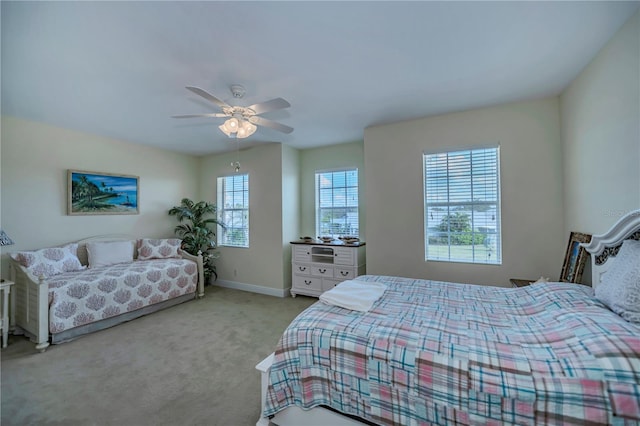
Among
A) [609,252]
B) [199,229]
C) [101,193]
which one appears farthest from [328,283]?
[101,193]

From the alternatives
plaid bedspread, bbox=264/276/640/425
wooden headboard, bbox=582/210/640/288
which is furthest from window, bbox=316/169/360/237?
wooden headboard, bbox=582/210/640/288

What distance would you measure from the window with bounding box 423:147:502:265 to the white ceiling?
0.64m

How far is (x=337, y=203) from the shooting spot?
4.66 metres

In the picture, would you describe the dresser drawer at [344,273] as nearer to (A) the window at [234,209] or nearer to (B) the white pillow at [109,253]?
(A) the window at [234,209]

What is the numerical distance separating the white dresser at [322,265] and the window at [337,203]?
468 millimetres

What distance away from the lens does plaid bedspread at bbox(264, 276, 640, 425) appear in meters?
1.07

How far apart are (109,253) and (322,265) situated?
318 cm

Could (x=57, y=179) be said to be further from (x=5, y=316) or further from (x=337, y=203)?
(x=337, y=203)

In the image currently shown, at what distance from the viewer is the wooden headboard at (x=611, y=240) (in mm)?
1599

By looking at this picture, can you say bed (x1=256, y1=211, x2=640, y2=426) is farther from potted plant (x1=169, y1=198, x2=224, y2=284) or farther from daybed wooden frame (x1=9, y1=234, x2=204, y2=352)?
potted plant (x1=169, y1=198, x2=224, y2=284)

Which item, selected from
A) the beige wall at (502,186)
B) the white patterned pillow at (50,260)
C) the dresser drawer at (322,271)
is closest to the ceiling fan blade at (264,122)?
the beige wall at (502,186)

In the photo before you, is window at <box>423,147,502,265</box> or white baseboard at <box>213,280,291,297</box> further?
white baseboard at <box>213,280,291,297</box>

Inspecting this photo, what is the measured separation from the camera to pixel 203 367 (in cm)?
239

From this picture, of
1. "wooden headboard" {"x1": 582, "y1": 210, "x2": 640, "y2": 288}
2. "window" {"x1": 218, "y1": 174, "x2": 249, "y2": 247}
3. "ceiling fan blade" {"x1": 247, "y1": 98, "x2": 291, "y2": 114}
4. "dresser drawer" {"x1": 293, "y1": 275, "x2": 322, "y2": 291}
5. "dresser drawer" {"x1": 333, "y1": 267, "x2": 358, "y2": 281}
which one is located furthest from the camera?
"window" {"x1": 218, "y1": 174, "x2": 249, "y2": 247}
